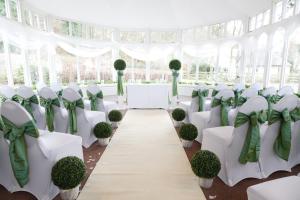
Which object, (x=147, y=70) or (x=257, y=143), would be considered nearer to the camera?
(x=257, y=143)

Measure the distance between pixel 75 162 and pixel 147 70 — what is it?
22.0 feet

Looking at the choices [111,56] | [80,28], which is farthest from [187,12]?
[80,28]

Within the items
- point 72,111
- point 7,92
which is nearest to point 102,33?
point 7,92

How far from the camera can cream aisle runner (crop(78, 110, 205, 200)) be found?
2.19 meters

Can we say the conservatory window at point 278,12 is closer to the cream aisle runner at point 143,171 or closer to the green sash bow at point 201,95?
the green sash bow at point 201,95

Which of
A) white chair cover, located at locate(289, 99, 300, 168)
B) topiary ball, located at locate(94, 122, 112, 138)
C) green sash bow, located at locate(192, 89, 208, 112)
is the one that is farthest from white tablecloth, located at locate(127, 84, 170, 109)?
white chair cover, located at locate(289, 99, 300, 168)

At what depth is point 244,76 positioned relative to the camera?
6754 mm

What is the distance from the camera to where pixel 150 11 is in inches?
283

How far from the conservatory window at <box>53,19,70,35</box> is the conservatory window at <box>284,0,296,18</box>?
6746mm

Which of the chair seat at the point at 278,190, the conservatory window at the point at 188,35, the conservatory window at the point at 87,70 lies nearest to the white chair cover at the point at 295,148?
the chair seat at the point at 278,190

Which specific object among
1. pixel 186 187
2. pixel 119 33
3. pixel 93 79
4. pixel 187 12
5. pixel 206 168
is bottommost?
pixel 186 187

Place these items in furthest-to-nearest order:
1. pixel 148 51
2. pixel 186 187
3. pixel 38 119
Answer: pixel 148 51 → pixel 38 119 → pixel 186 187

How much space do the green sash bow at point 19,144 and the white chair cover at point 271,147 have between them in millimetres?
2495

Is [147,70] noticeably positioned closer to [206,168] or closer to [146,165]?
[146,165]
